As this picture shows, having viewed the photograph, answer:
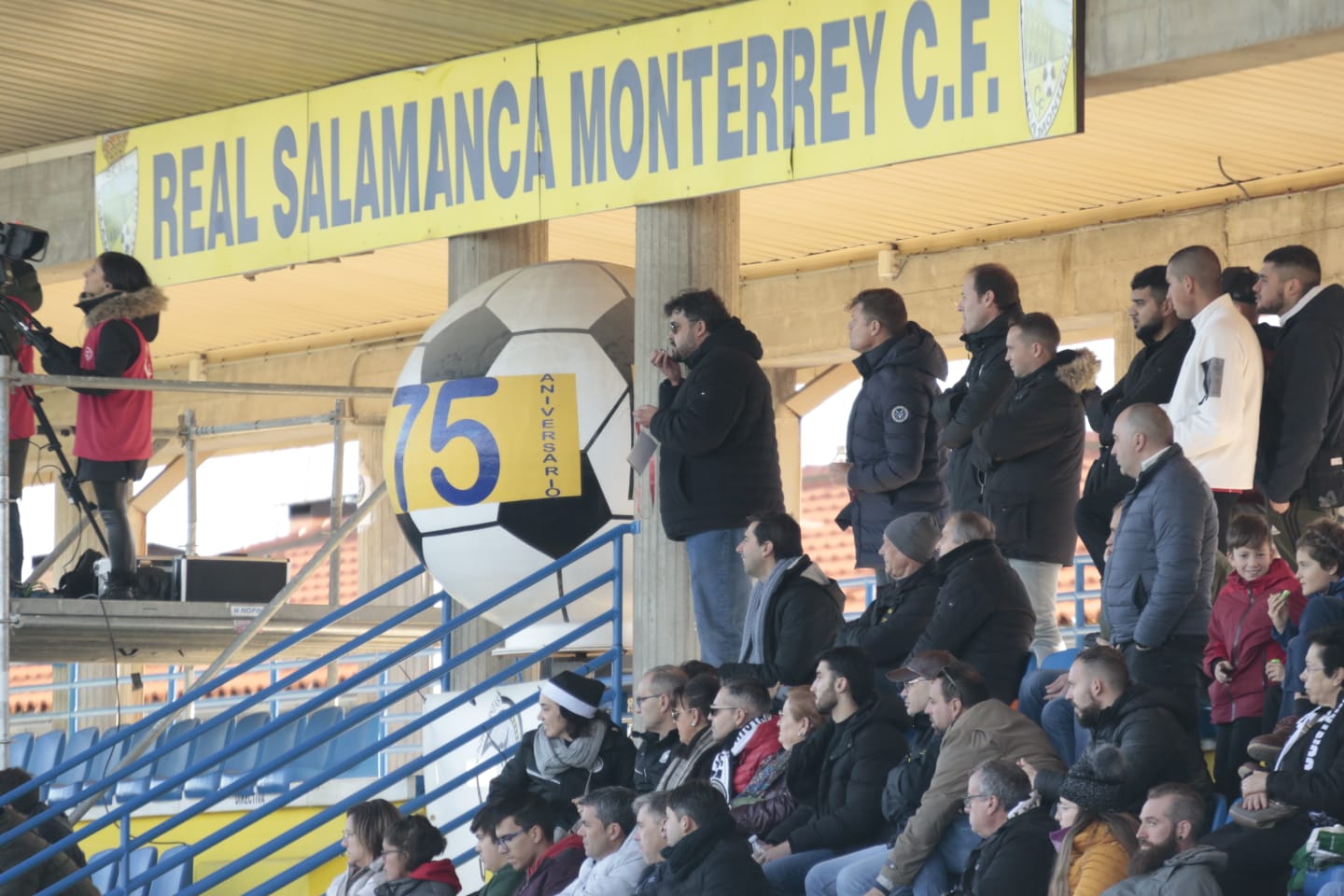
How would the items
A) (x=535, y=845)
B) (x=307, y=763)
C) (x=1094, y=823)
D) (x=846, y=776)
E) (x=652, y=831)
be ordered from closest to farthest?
(x=1094, y=823), (x=846, y=776), (x=652, y=831), (x=535, y=845), (x=307, y=763)

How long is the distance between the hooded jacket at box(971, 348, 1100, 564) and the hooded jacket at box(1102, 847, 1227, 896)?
99.2 inches

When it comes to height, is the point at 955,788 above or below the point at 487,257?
below

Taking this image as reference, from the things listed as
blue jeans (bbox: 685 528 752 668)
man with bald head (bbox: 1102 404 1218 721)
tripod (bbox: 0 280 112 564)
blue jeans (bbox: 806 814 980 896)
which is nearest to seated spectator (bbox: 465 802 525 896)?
blue jeans (bbox: 685 528 752 668)

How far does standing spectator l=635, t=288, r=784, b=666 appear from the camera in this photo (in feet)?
33.4

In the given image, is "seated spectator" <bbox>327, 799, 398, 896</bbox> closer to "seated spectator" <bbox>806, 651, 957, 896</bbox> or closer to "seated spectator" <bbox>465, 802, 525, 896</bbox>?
"seated spectator" <bbox>465, 802, 525, 896</bbox>

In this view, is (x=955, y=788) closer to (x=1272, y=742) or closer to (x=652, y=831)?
(x=1272, y=742)

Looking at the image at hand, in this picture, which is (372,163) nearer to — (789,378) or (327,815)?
(327,815)

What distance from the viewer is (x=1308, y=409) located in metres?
8.72

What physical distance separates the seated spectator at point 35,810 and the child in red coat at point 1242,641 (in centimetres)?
626

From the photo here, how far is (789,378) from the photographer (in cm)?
2078

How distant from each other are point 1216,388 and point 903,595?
1.52m

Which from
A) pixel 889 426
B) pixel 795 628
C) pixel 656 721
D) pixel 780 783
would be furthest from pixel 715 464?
pixel 780 783

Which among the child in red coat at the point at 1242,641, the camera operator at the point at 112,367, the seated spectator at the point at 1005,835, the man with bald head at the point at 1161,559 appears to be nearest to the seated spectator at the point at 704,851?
the seated spectator at the point at 1005,835

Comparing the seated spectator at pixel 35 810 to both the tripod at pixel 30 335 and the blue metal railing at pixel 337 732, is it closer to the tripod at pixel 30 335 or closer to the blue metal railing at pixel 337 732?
the blue metal railing at pixel 337 732
